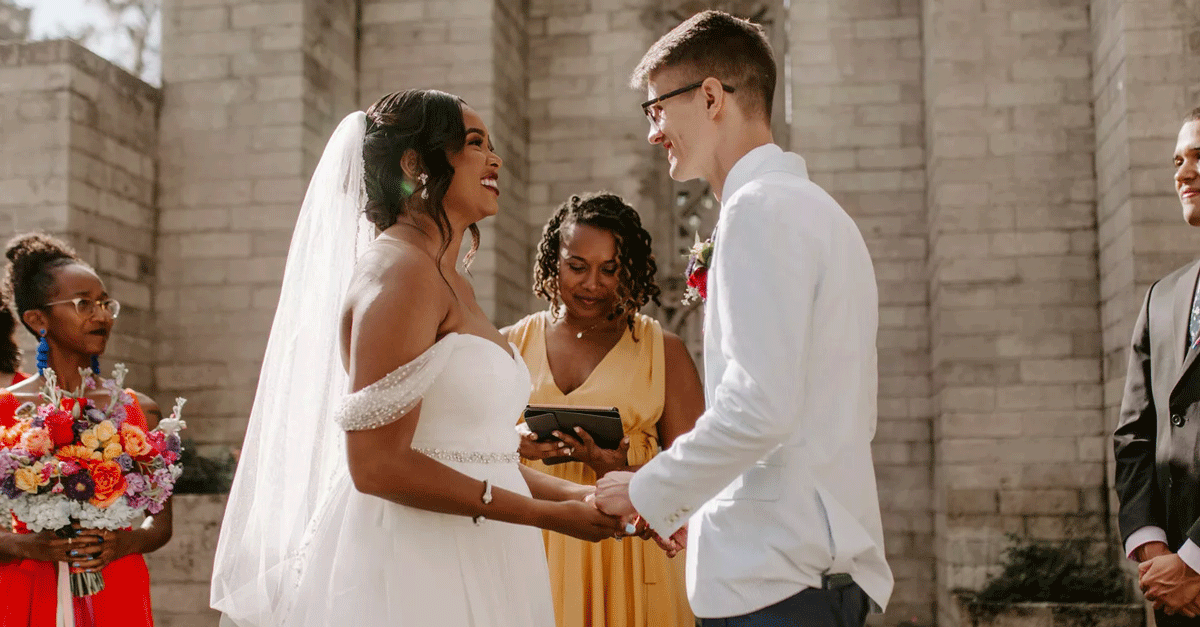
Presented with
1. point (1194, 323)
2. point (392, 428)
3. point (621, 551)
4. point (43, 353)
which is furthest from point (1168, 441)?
point (43, 353)

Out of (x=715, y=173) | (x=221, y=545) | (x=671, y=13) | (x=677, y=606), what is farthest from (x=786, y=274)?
(x=671, y=13)

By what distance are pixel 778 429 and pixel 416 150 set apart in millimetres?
1024

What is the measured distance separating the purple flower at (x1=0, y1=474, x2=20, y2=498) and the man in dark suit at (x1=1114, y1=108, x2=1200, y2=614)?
3106 millimetres

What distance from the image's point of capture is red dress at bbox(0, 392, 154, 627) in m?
3.36

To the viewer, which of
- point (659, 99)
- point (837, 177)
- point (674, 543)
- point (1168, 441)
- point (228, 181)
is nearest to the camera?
point (659, 99)

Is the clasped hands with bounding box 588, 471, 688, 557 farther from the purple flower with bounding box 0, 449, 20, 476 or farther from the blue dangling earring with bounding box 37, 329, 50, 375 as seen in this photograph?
the blue dangling earring with bounding box 37, 329, 50, 375

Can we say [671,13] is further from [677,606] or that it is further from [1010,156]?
[677,606]

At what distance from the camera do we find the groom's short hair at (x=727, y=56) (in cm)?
238

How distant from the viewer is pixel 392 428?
219cm

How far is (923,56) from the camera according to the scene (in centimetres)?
856

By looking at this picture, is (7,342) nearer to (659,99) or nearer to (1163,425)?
(659,99)

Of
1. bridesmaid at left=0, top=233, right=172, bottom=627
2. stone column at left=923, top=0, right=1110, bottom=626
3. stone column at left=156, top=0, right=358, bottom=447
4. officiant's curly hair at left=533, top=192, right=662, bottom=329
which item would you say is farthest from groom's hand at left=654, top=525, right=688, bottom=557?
stone column at left=156, top=0, right=358, bottom=447

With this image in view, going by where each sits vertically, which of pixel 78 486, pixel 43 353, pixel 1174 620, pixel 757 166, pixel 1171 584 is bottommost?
pixel 1174 620

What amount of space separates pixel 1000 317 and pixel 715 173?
557cm
